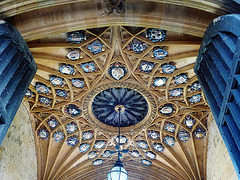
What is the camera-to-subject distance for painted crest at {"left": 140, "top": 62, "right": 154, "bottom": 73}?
863 cm

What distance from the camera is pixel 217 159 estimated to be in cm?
937

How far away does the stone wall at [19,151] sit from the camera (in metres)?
8.25

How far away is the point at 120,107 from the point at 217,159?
458 centimetres

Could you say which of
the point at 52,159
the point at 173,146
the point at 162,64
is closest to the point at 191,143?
the point at 173,146

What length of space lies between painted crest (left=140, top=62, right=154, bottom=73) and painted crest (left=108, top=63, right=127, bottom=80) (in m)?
0.70

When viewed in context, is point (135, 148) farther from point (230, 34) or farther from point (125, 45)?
point (230, 34)

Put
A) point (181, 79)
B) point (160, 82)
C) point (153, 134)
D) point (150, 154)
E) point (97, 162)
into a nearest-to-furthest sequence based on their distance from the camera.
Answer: point (181, 79) < point (160, 82) < point (153, 134) < point (150, 154) < point (97, 162)

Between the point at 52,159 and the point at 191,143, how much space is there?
6748mm

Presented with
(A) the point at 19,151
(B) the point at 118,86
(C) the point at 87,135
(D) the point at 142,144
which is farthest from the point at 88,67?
(D) the point at 142,144

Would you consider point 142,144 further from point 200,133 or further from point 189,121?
point 200,133

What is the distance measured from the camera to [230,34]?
434 cm

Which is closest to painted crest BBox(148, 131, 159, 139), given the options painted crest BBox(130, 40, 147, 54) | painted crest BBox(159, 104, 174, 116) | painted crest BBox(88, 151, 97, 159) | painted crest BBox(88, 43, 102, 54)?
painted crest BBox(159, 104, 174, 116)

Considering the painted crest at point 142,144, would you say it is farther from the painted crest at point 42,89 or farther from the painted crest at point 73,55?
the painted crest at point 73,55

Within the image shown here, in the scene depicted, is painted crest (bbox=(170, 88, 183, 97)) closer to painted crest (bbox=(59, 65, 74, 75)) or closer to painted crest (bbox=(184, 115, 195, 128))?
painted crest (bbox=(184, 115, 195, 128))
